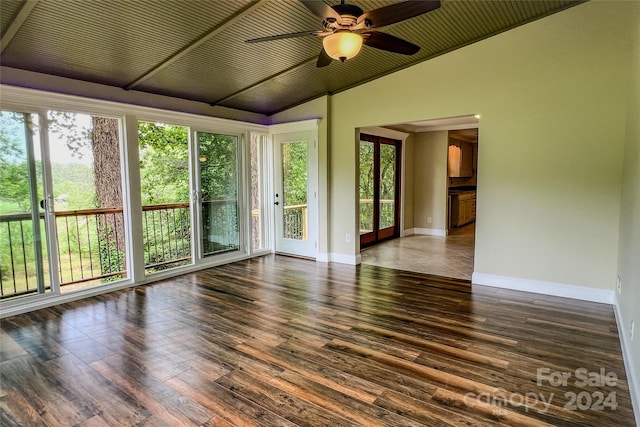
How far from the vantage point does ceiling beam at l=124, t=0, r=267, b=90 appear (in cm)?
289

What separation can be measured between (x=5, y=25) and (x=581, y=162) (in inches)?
203

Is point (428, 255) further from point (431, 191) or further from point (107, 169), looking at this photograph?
point (107, 169)

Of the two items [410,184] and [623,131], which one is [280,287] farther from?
[410,184]

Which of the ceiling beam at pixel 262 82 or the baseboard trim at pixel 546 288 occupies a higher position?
the ceiling beam at pixel 262 82

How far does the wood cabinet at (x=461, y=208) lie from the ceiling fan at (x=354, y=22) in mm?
6267

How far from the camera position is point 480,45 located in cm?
405

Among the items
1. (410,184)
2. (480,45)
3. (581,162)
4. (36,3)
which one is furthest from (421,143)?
(36,3)

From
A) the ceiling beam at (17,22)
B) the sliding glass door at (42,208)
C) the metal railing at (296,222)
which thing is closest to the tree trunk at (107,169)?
the sliding glass door at (42,208)

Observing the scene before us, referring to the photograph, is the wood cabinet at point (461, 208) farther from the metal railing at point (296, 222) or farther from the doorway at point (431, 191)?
the metal railing at point (296, 222)

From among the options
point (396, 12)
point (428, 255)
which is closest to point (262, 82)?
point (396, 12)

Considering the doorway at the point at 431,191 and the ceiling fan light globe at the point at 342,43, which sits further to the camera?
the doorway at the point at 431,191

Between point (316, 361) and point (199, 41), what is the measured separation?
9.67 feet

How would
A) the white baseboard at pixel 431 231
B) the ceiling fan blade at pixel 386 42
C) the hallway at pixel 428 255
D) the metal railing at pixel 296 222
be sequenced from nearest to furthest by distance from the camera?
the ceiling fan blade at pixel 386 42 → the hallway at pixel 428 255 → the metal railing at pixel 296 222 → the white baseboard at pixel 431 231

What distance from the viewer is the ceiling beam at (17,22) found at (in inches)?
97.0
